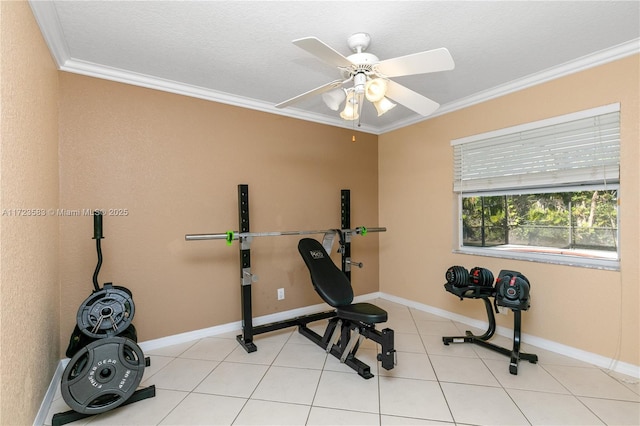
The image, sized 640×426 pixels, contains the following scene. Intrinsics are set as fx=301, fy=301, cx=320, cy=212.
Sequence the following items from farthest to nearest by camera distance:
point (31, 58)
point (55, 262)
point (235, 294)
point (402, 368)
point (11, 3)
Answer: point (235, 294) < point (402, 368) < point (55, 262) < point (31, 58) < point (11, 3)

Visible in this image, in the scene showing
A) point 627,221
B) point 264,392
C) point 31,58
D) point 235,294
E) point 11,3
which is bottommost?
point 264,392

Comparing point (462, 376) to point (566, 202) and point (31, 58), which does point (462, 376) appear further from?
point (31, 58)

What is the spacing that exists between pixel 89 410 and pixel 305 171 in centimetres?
274

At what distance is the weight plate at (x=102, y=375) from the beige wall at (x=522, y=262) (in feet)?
9.89

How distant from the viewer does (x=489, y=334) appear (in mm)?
2650

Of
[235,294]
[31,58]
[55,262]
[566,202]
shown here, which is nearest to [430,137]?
[566,202]

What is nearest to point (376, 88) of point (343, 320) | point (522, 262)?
point (343, 320)

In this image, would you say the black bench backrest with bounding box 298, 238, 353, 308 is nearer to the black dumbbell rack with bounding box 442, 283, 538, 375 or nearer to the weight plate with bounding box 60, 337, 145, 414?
the black dumbbell rack with bounding box 442, 283, 538, 375

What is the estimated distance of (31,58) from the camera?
1.67 metres

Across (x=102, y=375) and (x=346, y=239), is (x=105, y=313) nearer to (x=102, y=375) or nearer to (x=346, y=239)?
(x=102, y=375)

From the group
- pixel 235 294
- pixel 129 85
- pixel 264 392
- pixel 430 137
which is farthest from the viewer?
pixel 430 137

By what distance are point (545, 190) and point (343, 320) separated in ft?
7.07

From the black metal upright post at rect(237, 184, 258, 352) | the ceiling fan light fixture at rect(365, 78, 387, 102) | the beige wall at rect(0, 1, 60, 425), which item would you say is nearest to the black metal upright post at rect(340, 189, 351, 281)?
the black metal upright post at rect(237, 184, 258, 352)

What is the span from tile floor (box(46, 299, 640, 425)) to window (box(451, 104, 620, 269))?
950mm
